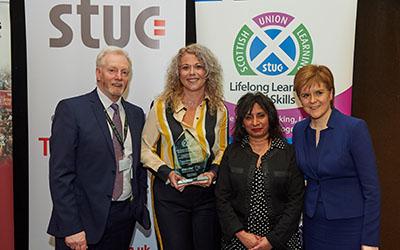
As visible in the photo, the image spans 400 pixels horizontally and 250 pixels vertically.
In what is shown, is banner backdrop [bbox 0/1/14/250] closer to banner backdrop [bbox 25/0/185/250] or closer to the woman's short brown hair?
banner backdrop [bbox 25/0/185/250]

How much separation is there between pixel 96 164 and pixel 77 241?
0.41 metres

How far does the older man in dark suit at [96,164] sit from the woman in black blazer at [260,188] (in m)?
0.54

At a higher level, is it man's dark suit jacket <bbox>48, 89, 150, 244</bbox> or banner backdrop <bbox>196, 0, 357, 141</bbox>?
banner backdrop <bbox>196, 0, 357, 141</bbox>

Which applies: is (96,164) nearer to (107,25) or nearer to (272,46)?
(107,25)

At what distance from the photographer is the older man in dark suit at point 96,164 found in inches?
89.5

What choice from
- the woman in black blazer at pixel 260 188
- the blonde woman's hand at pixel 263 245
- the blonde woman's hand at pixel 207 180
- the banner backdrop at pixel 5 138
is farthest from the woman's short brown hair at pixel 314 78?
the banner backdrop at pixel 5 138

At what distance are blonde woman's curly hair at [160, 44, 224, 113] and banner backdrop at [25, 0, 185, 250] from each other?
0.54 meters

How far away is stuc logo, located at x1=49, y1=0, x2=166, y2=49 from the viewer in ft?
10.2

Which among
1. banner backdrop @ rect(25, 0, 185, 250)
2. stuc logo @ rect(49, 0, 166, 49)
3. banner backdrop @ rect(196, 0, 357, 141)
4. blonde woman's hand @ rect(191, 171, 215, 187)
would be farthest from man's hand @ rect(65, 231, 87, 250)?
stuc logo @ rect(49, 0, 166, 49)

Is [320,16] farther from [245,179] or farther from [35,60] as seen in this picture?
[35,60]

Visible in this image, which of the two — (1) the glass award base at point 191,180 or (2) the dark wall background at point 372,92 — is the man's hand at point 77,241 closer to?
(1) the glass award base at point 191,180

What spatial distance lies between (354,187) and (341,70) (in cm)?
107

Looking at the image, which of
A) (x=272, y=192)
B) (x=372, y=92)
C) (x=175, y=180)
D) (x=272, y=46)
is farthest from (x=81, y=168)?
(x=372, y=92)

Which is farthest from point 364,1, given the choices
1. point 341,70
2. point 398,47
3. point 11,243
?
point 11,243
